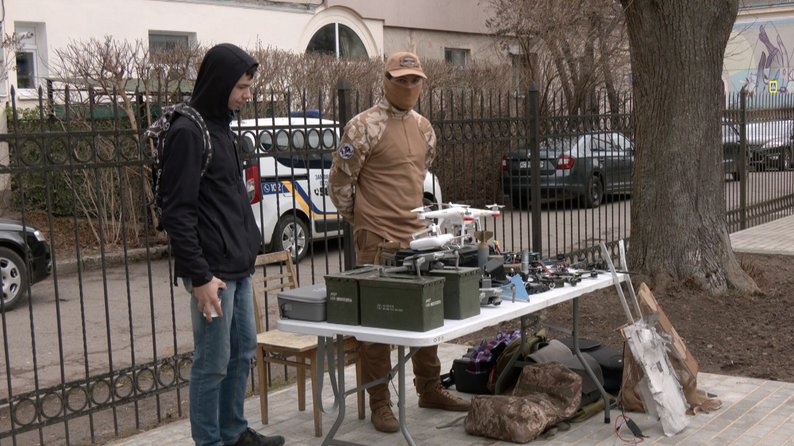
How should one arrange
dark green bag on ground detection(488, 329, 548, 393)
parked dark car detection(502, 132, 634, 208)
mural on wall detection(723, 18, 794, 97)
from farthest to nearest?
mural on wall detection(723, 18, 794, 97)
parked dark car detection(502, 132, 634, 208)
dark green bag on ground detection(488, 329, 548, 393)

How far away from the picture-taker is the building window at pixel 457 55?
25.9 metres

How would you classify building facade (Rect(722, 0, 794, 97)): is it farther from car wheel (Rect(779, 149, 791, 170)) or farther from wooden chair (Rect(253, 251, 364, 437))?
wooden chair (Rect(253, 251, 364, 437))

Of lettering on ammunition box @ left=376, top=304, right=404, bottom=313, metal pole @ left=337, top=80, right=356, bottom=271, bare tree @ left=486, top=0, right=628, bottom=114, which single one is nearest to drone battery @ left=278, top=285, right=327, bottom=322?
lettering on ammunition box @ left=376, top=304, right=404, bottom=313

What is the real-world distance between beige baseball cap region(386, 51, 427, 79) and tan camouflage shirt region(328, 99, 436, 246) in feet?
0.80

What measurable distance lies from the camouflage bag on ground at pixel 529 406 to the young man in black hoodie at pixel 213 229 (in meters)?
1.39

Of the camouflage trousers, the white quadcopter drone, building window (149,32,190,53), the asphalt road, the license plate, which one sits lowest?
the asphalt road

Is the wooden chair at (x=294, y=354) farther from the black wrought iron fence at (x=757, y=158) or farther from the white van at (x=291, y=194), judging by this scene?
the black wrought iron fence at (x=757, y=158)

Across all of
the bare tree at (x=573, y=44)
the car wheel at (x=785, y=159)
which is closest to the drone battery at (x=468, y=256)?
the car wheel at (x=785, y=159)

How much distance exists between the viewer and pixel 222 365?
429 centimetres

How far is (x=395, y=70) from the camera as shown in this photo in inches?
202

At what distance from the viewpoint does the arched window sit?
21.6 metres

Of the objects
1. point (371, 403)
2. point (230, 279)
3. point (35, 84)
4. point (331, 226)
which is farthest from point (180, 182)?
point (35, 84)

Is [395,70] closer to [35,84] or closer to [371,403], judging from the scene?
[371,403]

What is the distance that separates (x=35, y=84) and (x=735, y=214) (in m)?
11.6
